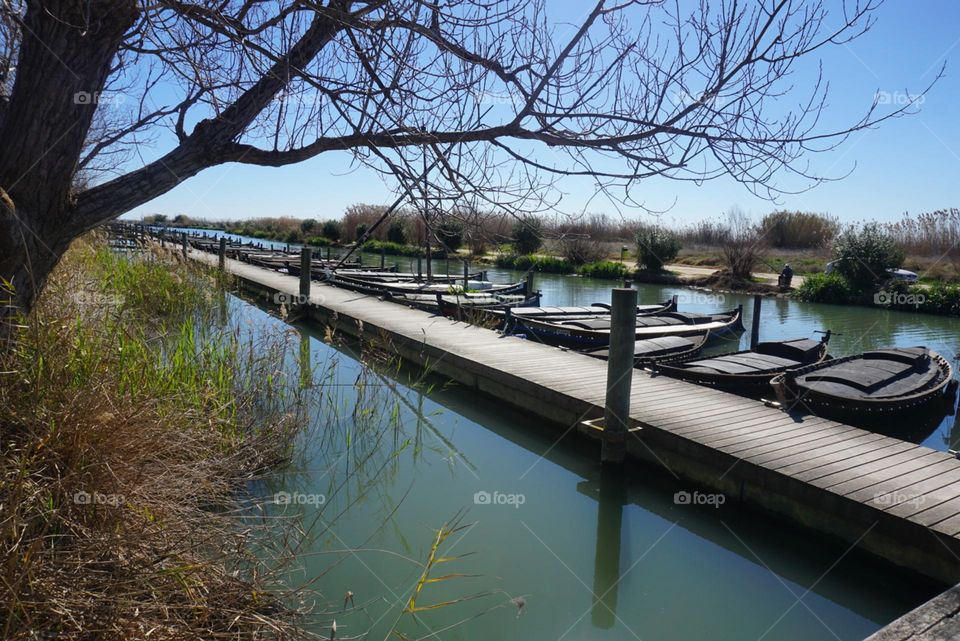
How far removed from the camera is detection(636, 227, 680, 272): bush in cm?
2966

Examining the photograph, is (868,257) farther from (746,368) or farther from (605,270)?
(746,368)

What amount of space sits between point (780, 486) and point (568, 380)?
3061mm

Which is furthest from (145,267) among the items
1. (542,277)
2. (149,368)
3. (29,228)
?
(542,277)

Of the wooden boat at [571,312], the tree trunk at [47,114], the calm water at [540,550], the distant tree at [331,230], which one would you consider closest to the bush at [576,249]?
the calm water at [540,550]

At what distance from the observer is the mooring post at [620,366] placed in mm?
5734

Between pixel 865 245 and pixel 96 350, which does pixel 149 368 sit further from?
pixel 865 245

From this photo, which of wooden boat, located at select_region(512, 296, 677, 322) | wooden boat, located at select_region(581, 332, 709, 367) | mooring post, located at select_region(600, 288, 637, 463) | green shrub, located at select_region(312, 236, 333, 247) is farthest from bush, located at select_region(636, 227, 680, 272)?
mooring post, located at select_region(600, 288, 637, 463)

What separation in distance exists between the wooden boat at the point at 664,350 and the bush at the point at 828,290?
13.3 m

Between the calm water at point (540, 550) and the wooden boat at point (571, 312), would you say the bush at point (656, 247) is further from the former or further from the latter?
the calm water at point (540, 550)

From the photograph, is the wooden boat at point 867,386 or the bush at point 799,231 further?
the bush at point 799,231

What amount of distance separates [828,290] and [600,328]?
1513 centimetres

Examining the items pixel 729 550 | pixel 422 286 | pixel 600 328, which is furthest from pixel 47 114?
pixel 422 286

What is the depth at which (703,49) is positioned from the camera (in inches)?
96.0

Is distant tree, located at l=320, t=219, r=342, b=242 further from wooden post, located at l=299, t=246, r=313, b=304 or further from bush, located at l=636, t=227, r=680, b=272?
wooden post, located at l=299, t=246, r=313, b=304
